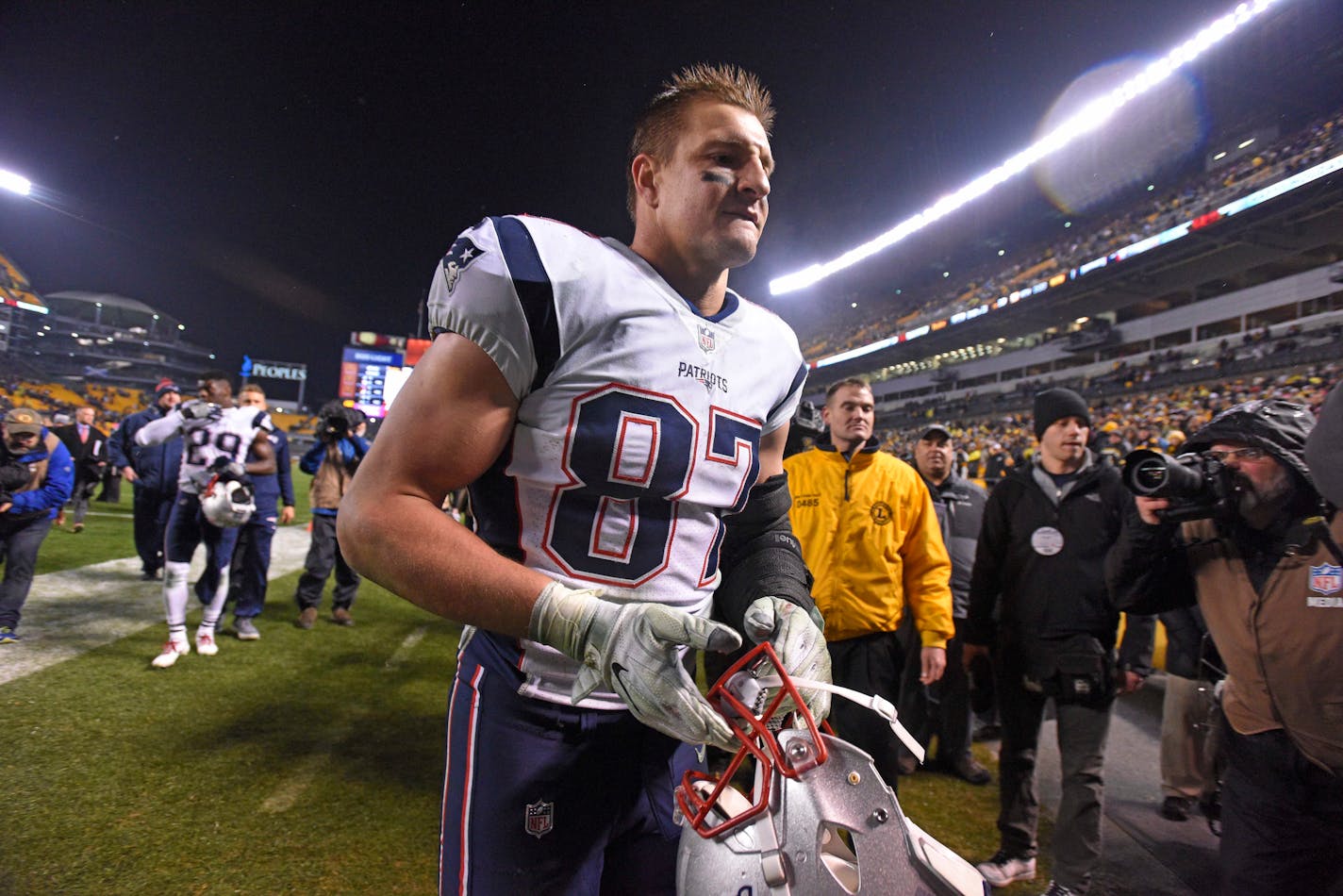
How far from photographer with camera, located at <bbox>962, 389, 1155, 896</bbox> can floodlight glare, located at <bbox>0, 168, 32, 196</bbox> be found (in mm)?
34284

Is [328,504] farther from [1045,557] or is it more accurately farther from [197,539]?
[1045,557]

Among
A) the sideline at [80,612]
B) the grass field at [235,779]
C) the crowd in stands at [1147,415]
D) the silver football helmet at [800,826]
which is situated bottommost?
the sideline at [80,612]

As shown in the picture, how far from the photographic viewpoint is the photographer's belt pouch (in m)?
2.87

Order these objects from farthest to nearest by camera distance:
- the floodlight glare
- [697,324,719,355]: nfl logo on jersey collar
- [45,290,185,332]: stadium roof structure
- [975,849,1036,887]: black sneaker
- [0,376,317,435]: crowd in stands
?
[45,290,185,332]: stadium roof structure
[0,376,317,435]: crowd in stands
the floodlight glare
[975,849,1036,887]: black sneaker
[697,324,719,355]: nfl logo on jersey collar

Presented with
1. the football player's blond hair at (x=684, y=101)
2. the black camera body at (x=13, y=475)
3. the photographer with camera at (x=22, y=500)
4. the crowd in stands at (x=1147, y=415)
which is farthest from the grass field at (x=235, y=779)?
the crowd in stands at (x=1147, y=415)

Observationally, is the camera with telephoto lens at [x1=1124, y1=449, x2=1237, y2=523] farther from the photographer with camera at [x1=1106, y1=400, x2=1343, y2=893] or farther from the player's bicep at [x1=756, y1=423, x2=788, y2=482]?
the player's bicep at [x1=756, y1=423, x2=788, y2=482]

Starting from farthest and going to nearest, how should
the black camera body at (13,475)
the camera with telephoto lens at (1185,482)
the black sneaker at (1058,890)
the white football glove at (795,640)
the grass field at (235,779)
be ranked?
the black camera body at (13,475) → the black sneaker at (1058,890) → the grass field at (235,779) → the camera with telephoto lens at (1185,482) → the white football glove at (795,640)

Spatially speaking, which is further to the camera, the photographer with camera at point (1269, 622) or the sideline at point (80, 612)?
Result: the sideline at point (80, 612)

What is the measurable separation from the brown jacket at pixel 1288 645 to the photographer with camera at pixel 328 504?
236 inches

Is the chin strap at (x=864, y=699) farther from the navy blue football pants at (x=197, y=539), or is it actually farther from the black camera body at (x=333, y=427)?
the black camera body at (x=333, y=427)

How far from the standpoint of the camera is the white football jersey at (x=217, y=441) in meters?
4.70

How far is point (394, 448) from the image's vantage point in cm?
104

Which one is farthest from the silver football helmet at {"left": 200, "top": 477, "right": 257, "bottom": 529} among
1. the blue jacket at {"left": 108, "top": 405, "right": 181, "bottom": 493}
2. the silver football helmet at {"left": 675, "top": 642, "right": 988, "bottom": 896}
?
the silver football helmet at {"left": 675, "top": 642, "right": 988, "bottom": 896}

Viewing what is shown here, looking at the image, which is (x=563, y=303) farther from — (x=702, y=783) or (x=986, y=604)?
(x=986, y=604)
